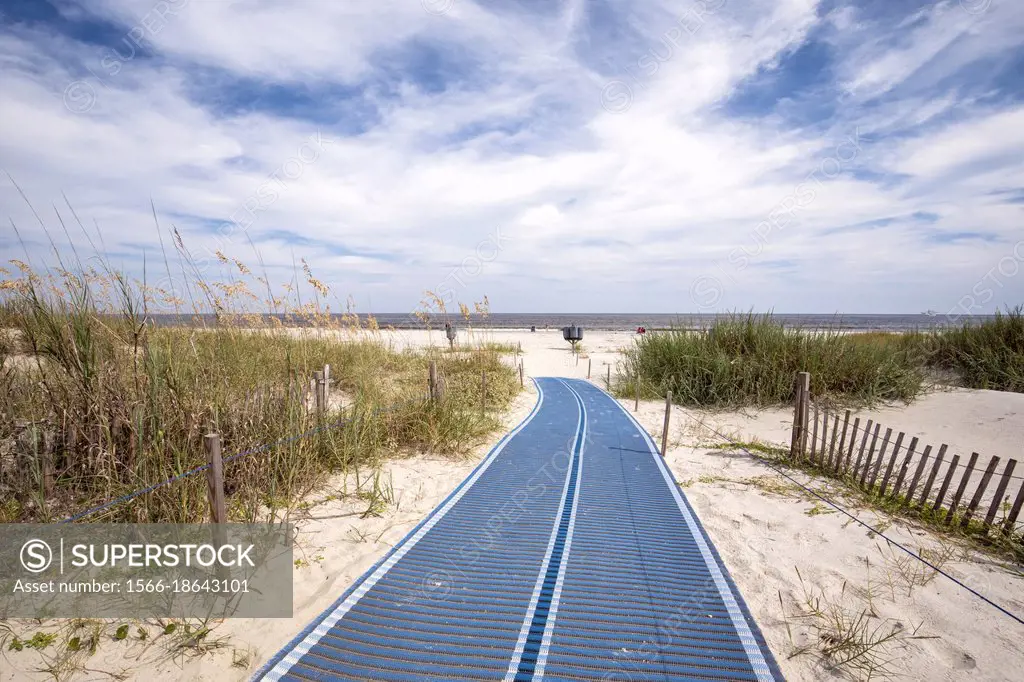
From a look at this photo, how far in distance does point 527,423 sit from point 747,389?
616 cm

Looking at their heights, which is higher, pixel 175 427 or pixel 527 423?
pixel 175 427

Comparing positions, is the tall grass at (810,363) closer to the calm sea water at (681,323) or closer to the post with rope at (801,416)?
the calm sea water at (681,323)

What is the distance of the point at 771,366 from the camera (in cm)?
1141

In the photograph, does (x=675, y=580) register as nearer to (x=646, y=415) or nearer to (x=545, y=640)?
(x=545, y=640)

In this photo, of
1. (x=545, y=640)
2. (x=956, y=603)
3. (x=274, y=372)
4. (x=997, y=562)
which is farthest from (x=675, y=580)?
(x=274, y=372)

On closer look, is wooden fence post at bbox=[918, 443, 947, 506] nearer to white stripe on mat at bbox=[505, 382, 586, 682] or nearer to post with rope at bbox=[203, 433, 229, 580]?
white stripe on mat at bbox=[505, 382, 586, 682]

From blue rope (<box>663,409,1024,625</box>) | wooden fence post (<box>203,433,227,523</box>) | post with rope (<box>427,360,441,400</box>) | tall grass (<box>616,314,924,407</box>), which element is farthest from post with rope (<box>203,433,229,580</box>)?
tall grass (<box>616,314,924,407</box>)

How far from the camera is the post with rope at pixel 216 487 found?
3.23m

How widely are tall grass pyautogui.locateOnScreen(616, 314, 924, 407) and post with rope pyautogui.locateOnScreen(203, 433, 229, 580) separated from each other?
10.8 metres

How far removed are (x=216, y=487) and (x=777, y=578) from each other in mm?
4752

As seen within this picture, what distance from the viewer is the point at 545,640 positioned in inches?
124

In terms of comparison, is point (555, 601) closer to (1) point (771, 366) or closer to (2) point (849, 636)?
(2) point (849, 636)

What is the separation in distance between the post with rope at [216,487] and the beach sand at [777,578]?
2.09 feet
